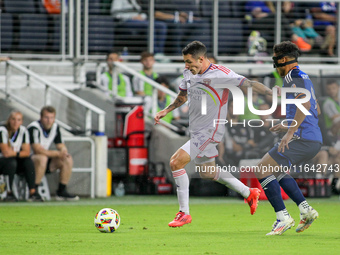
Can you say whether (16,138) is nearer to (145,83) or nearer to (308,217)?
(145,83)

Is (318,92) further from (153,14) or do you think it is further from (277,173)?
(277,173)

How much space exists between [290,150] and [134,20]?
1021 centimetres

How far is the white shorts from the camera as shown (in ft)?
31.3

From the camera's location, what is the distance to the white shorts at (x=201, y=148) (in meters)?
9.54

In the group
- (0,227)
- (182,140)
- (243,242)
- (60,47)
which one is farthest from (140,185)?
(243,242)

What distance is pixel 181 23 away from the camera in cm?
1834

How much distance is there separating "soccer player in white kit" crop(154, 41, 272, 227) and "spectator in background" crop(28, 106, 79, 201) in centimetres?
499

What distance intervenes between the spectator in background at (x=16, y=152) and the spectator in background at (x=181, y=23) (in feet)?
17.5

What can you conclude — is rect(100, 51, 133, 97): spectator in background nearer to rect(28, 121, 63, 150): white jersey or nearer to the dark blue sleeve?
rect(28, 121, 63, 150): white jersey

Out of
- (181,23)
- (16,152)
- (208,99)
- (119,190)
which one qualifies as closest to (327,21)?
(181,23)

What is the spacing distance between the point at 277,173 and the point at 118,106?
7619 mm

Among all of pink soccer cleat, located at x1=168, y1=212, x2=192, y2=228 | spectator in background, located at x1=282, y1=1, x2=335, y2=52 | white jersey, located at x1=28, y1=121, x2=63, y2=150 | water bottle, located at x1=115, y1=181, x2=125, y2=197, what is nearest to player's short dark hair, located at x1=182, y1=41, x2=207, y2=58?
pink soccer cleat, located at x1=168, y1=212, x2=192, y2=228

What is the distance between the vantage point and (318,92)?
16406mm

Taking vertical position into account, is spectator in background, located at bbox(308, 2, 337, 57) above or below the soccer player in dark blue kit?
above
